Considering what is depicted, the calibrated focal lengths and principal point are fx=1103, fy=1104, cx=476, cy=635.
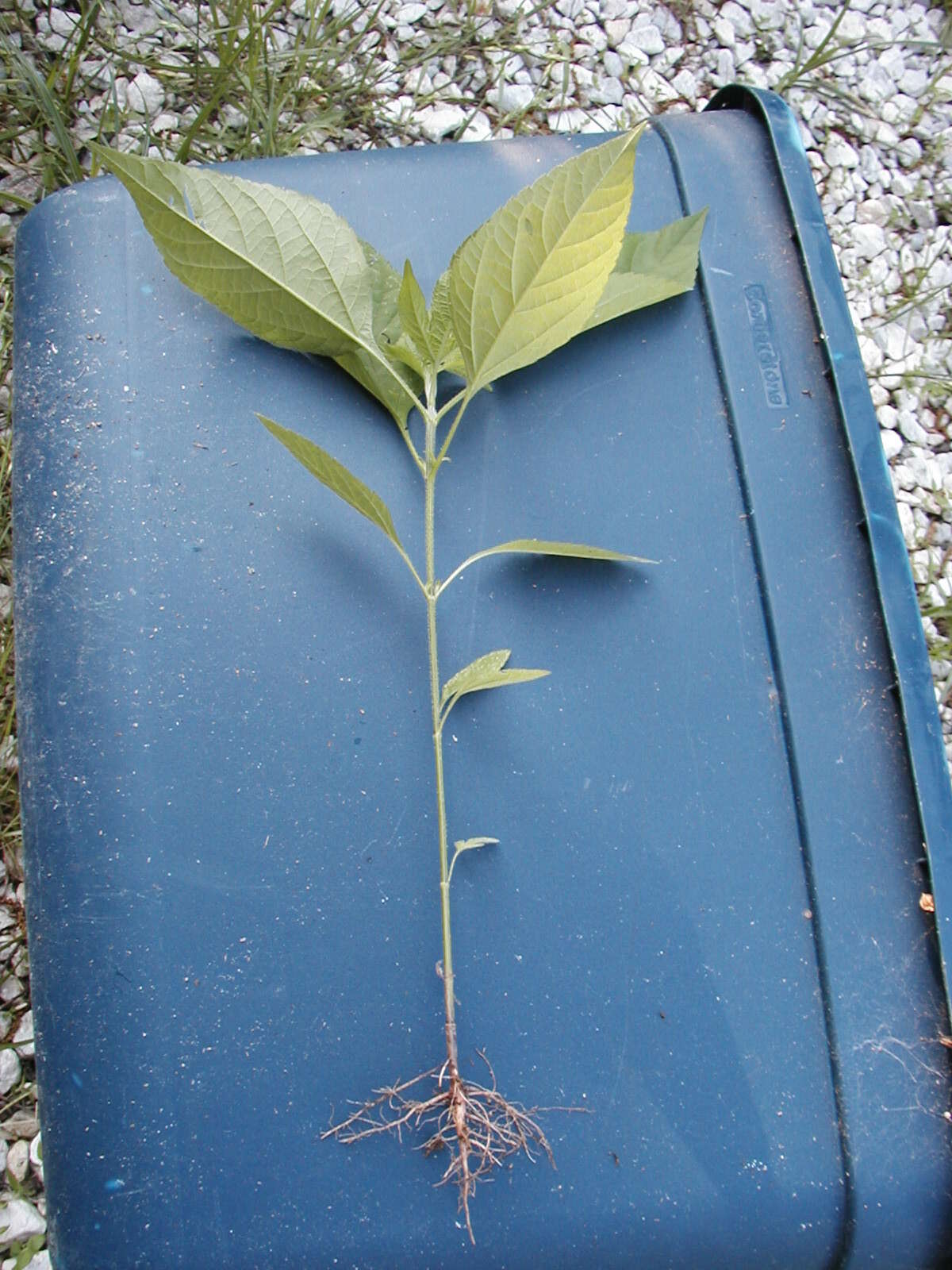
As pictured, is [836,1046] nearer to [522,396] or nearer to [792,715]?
[792,715]

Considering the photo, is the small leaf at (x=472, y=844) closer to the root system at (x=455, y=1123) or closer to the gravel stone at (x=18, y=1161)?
the root system at (x=455, y=1123)

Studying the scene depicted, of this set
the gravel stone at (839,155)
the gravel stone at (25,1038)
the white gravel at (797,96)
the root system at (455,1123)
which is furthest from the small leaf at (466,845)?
the gravel stone at (839,155)

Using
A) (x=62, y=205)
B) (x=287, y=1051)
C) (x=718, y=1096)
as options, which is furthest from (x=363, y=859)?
(x=62, y=205)

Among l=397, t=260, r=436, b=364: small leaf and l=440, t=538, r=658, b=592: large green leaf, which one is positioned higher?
l=397, t=260, r=436, b=364: small leaf

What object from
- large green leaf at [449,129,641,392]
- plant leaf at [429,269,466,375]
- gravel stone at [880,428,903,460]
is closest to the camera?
large green leaf at [449,129,641,392]

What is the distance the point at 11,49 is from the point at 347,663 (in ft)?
2.77

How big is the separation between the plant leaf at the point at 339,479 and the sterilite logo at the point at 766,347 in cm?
32

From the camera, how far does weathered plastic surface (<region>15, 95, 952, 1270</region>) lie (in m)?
0.66

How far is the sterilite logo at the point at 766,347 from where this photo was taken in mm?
818

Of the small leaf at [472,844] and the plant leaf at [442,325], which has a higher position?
the plant leaf at [442,325]

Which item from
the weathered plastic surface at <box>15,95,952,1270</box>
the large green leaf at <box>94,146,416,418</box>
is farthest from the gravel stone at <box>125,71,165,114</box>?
the large green leaf at <box>94,146,416,418</box>

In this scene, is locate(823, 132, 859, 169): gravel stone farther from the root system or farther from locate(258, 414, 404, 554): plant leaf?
the root system

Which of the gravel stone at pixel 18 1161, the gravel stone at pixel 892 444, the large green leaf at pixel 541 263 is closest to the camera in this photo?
the large green leaf at pixel 541 263

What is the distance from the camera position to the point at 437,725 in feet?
2.29
